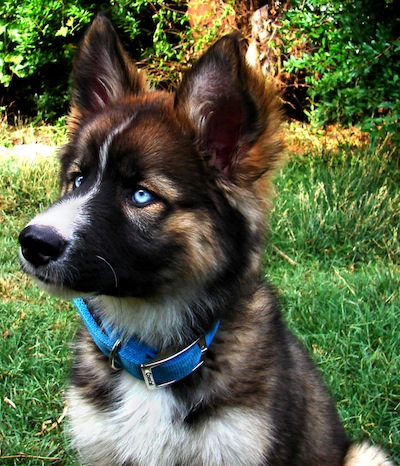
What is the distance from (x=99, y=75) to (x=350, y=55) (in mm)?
4305

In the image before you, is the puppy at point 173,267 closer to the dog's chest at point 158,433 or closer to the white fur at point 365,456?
the dog's chest at point 158,433

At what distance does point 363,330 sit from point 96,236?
242 cm

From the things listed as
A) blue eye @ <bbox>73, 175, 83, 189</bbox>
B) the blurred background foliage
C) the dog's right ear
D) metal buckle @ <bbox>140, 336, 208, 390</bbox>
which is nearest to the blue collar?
metal buckle @ <bbox>140, 336, 208, 390</bbox>

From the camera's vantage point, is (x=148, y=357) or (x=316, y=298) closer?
(x=148, y=357)

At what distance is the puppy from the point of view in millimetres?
2309

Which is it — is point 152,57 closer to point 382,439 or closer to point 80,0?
point 80,0

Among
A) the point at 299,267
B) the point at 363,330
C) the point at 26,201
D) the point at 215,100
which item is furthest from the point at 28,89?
the point at 215,100

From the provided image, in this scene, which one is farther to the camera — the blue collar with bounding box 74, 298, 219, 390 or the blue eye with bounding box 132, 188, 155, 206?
the blue collar with bounding box 74, 298, 219, 390

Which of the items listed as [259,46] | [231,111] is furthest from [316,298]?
[259,46]

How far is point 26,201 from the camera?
6750 millimetres

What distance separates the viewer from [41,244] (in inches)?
83.8

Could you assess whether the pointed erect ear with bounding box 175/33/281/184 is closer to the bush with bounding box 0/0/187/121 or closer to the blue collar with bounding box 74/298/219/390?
the blue collar with bounding box 74/298/219/390

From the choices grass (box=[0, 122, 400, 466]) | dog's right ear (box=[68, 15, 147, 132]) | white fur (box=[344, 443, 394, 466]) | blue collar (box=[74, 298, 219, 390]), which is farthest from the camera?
grass (box=[0, 122, 400, 466])

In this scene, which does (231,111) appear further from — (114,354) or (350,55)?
(350,55)
